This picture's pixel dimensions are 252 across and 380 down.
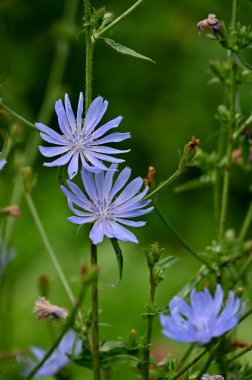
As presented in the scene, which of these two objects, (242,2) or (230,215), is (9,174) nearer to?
(242,2)

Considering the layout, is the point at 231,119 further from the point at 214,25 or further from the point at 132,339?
the point at 132,339

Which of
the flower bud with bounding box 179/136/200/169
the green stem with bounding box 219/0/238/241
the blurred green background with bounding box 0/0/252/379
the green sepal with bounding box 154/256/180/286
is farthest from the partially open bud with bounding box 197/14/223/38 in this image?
the blurred green background with bounding box 0/0/252/379

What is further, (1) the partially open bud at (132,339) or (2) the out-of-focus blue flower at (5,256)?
(2) the out-of-focus blue flower at (5,256)

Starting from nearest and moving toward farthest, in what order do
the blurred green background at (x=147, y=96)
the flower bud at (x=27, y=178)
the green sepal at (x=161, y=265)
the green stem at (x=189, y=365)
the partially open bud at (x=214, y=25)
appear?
1. the green stem at (x=189, y=365)
2. the green sepal at (x=161, y=265)
3. the partially open bud at (x=214, y=25)
4. the flower bud at (x=27, y=178)
5. the blurred green background at (x=147, y=96)

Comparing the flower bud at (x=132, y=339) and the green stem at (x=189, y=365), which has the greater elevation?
the flower bud at (x=132, y=339)

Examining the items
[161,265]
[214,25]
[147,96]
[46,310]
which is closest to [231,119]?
[214,25]

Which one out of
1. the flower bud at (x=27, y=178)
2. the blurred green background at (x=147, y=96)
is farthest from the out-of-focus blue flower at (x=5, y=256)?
the blurred green background at (x=147, y=96)

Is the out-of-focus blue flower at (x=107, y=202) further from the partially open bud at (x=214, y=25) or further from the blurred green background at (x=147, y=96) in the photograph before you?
the blurred green background at (x=147, y=96)

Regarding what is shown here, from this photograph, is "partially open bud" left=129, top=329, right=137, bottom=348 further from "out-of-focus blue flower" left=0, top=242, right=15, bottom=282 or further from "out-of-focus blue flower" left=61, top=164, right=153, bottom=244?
"out-of-focus blue flower" left=0, top=242, right=15, bottom=282
